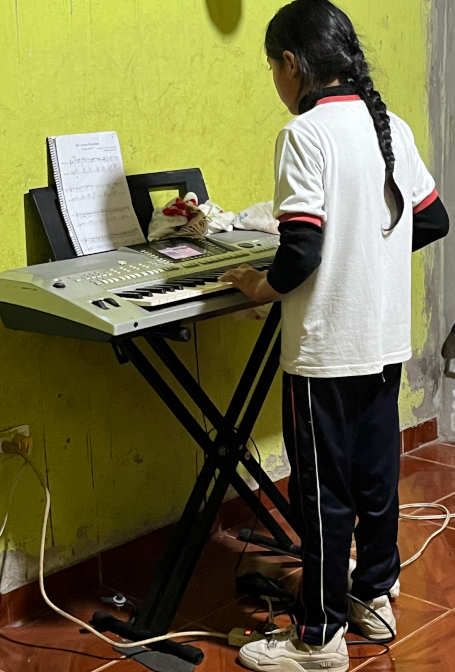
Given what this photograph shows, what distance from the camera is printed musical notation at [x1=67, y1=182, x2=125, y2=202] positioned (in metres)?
2.15

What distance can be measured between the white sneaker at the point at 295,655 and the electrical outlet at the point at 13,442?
0.70 meters

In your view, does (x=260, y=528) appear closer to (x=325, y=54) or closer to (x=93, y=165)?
(x=93, y=165)

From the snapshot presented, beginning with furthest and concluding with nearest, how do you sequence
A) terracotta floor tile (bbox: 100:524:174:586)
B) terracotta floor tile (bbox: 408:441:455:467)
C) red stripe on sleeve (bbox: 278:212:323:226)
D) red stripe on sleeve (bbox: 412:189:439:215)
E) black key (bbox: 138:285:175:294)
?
terracotta floor tile (bbox: 408:441:455:467)
terracotta floor tile (bbox: 100:524:174:586)
red stripe on sleeve (bbox: 412:189:439:215)
black key (bbox: 138:285:175:294)
red stripe on sleeve (bbox: 278:212:323:226)

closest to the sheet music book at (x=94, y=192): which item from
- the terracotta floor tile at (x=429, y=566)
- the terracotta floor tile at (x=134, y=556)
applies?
the terracotta floor tile at (x=134, y=556)

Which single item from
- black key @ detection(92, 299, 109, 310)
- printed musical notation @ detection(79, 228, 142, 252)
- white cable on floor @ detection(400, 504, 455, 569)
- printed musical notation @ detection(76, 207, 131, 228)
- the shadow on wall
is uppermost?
the shadow on wall

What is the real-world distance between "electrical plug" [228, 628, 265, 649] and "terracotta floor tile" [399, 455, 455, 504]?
97 centimetres

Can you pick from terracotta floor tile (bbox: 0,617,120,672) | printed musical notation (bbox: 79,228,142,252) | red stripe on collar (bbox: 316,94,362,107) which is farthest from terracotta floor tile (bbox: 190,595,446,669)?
red stripe on collar (bbox: 316,94,362,107)

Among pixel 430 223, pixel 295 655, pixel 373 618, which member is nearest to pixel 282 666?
pixel 295 655

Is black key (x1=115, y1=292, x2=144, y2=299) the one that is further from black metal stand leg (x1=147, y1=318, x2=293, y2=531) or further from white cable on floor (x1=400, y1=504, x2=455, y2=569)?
white cable on floor (x1=400, y1=504, x2=455, y2=569)

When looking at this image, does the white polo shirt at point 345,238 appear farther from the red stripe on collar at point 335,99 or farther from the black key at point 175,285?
the black key at point 175,285

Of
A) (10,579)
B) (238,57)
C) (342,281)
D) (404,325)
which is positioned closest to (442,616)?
(404,325)

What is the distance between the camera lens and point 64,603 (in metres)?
2.30

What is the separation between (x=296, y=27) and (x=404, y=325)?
2.21 ft

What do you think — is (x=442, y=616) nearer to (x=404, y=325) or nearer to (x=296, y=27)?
(x=404, y=325)
